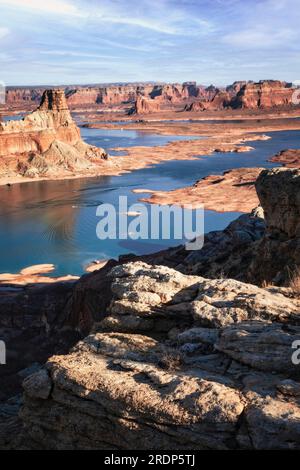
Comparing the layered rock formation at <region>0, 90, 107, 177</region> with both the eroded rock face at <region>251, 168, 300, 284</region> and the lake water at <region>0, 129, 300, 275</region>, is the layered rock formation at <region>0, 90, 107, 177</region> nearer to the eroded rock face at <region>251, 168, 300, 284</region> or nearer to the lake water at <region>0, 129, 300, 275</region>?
the lake water at <region>0, 129, 300, 275</region>

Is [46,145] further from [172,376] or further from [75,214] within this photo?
[172,376]

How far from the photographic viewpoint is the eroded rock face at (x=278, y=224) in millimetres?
15594

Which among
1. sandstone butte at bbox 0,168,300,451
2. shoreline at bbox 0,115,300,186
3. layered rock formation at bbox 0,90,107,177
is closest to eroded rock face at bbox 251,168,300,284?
sandstone butte at bbox 0,168,300,451

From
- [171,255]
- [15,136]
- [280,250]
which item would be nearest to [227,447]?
[280,250]

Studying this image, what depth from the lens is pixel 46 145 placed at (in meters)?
84.0

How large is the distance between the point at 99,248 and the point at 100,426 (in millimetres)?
34729

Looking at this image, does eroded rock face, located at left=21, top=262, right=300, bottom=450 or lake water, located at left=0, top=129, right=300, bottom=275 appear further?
lake water, located at left=0, top=129, right=300, bottom=275

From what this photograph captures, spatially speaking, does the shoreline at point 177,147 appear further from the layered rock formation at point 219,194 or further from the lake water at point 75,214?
the layered rock formation at point 219,194

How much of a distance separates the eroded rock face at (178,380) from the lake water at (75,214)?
87.3ft

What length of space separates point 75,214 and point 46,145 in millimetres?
32155

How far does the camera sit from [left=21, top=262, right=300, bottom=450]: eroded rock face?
6.95 metres

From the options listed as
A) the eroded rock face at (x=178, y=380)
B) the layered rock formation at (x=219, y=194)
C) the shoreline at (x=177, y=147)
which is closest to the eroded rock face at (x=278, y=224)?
the eroded rock face at (x=178, y=380)

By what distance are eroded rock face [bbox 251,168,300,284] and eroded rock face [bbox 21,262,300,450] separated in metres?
5.15

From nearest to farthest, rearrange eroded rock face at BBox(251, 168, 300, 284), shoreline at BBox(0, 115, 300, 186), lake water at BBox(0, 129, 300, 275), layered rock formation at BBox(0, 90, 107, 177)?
1. eroded rock face at BBox(251, 168, 300, 284)
2. lake water at BBox(0, 129, 300, 275)
3. layered rock formation at BBox(0, 90, 107, 177)
4. shoreline at BBox(0, 115, 300, 186)
